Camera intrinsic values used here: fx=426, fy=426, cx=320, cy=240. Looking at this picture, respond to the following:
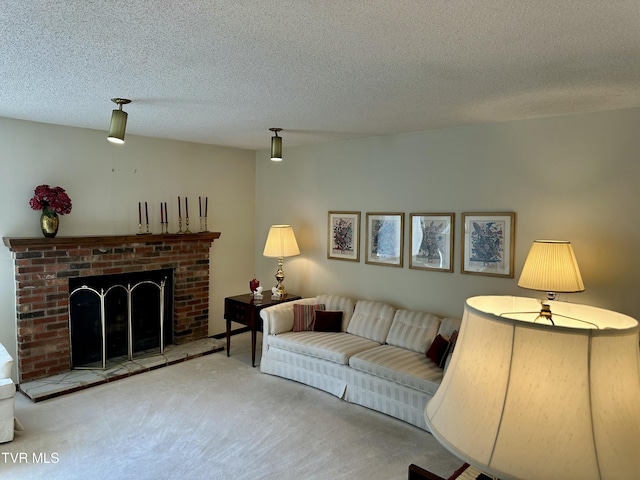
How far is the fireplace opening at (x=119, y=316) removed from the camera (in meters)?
4.37

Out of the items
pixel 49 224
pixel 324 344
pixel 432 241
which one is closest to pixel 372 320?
pixel 324 344

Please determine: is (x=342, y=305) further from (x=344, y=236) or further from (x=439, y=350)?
(x=439, y=350)

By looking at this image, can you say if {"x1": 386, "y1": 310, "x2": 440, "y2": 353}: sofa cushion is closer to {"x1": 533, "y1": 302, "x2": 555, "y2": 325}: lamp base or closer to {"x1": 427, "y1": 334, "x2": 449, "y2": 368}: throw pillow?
{"x1": 427, "y1": 334, "x2": 449, "y2": 368}: throw pillow

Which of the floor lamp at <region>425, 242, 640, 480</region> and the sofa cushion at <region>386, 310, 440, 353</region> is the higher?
the floor lamp at <region>425, 242, 640, 480</region>

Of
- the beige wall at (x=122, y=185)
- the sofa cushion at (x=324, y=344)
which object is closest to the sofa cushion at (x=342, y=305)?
the sofa cushion at (x=324, y=344)

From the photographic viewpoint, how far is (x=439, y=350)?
11.8ft

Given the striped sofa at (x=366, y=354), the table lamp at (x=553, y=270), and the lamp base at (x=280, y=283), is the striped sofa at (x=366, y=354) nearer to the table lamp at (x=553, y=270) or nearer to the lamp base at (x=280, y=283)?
the lamp base at (x=280, y=283)

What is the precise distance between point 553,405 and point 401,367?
2807 mm

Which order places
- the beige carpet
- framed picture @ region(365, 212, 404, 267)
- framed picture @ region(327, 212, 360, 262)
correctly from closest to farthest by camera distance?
the beige carpet → framed picture @ region(365, 212, 404, 267) → framed picture @ region(327, 212, 360, 262)

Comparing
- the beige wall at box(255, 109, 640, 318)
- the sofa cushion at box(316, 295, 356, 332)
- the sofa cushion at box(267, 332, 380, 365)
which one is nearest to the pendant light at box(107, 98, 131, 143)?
the beige wall at box(255, 109, 640, 318)

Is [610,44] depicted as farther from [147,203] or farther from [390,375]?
[147,203]

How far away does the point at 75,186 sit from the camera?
433 centimetres

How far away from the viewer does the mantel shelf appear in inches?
152

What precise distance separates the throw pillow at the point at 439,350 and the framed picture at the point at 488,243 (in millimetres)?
750
